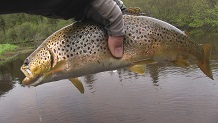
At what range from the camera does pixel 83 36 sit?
89.2 inches

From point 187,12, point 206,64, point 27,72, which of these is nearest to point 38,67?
point 27,72

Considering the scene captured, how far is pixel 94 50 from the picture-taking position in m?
2.22

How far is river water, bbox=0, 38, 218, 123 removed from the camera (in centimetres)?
1688

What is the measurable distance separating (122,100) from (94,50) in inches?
656

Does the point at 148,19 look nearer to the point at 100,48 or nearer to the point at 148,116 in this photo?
the point at 100,48

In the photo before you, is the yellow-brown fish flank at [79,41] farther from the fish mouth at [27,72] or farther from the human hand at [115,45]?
the fish mouth at [27,72]

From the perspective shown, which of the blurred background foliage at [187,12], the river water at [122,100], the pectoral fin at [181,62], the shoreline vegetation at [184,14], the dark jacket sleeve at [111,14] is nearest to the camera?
the dark jacket sleeve at [111,14]

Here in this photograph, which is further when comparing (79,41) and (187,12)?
(187,12)

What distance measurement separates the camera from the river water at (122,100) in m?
16.9

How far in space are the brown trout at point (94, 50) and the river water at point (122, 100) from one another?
14.0 m

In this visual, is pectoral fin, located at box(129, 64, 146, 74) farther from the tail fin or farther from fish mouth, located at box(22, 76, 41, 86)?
fish mouth, located at box(22, 76, 41, 86)

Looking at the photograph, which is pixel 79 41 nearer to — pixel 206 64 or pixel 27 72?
pixel 27 72

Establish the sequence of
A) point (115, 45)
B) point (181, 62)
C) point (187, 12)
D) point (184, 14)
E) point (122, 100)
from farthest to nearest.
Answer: point (187, 12), point (184, 14), point (122, 100), point (181, 62), point (115, 45)

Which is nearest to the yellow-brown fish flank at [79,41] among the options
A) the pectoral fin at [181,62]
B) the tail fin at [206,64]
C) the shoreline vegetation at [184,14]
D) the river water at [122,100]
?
the pectoral fin at [181,62]
